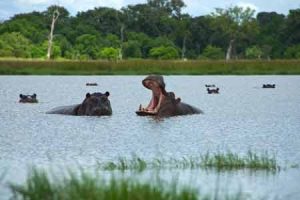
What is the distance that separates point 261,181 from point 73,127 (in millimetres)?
9108

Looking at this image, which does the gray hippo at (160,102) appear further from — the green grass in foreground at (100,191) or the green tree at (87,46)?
the green tree at (87,46)

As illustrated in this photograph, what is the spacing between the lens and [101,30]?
102875 millimetres

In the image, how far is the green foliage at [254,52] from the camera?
9850 cm

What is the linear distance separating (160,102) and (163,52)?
230 ft

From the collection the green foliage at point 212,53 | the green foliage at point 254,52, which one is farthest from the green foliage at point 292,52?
the green foliage at point 212,53

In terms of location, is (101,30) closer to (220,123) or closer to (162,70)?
(162,70)

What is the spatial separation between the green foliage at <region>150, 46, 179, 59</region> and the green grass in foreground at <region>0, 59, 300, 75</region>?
85.4 ft

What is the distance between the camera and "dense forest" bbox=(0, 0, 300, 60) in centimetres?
9044

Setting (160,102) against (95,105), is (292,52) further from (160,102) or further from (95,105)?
(95,105)

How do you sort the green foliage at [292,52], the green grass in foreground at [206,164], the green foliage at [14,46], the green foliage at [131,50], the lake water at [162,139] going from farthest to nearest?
1. the green foliage at [131,50]
2. the green foliage at [292,52]
3. the green foliage at [14,46]
4. the green grass in foreground at [206,164]
5. the lake water at [162,139]

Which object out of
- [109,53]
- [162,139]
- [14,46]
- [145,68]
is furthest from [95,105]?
[109,53]

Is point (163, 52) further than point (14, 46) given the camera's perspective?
Yes

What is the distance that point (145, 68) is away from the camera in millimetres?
63750

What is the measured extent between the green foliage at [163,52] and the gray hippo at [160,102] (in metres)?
68.8
